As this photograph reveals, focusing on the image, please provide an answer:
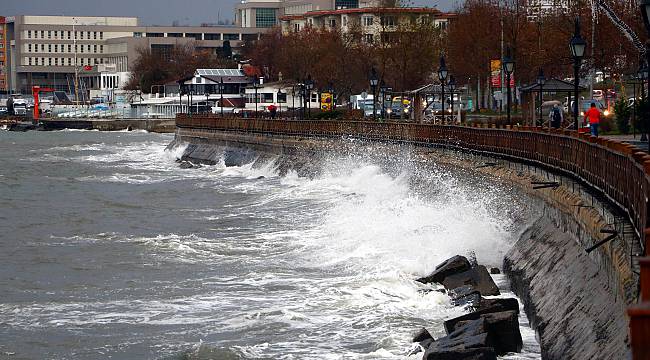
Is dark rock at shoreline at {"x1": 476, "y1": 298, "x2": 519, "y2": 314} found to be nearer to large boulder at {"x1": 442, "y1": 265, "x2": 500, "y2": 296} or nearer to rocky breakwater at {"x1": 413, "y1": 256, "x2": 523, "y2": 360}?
rocky breakwater at {"x1": 413, "y1": 256, "x2": 523, "y2": 360}

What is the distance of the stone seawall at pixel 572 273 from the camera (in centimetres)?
1383

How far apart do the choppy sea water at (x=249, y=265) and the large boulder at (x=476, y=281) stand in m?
0.32

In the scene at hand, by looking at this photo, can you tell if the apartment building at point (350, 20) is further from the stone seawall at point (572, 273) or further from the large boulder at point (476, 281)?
the large boulder at point (476, 281)

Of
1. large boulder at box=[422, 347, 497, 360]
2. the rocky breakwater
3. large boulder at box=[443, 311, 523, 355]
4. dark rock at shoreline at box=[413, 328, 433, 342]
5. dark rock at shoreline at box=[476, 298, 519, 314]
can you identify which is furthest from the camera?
dark rock at shoreline at box=[413, 328, 433, 342]

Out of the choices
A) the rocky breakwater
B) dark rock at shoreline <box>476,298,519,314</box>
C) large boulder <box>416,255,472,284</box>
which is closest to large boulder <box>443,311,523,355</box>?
the rocky breakwater

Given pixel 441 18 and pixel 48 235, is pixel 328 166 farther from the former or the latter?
pixel 441 18

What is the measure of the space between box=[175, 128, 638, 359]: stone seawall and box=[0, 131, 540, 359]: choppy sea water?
64 cm

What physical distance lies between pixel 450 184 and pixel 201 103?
129 meters

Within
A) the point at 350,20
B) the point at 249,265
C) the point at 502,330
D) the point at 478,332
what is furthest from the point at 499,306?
the point at 350,20

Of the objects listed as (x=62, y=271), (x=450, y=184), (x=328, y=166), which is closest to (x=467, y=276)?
(x=62, y=271)

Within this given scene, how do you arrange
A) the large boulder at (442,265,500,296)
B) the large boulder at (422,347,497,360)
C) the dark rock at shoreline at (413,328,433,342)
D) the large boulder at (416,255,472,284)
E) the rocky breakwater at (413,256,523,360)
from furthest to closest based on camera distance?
the large boulder at (416,255,472,284), the large boulder at (442,265,500,296), the dark rock at shoreline at (413,328,433,342), the rocky breakwater at (413,256,523,360), the large boulder at (422,347,497,360)

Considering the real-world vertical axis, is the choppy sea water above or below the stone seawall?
below

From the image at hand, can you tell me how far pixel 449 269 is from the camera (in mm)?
22641

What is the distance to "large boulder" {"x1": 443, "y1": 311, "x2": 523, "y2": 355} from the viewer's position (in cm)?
1644
